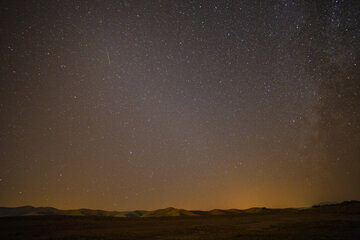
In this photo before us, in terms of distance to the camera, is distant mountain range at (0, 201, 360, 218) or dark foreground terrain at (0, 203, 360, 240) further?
distant mountain range at (0, 201, 360, 218)

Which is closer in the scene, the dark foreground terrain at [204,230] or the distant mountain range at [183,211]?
the dark foreground terrain at [204,230]

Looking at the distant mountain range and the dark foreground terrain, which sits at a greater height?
the dark foreground terrain

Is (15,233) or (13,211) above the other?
(15,233)

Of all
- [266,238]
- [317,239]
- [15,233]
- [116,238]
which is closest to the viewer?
[317,239]

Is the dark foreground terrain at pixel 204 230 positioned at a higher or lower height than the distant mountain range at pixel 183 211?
higher

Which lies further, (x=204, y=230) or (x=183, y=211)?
(x=183, y=211)

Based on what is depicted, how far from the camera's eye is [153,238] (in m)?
11.0

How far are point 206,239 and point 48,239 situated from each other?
25.4 ft

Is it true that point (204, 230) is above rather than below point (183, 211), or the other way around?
above

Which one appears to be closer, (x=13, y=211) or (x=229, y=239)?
(x=229, y=239)

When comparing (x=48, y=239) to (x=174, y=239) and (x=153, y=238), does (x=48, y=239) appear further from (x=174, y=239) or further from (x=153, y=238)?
(x=174, y=239)

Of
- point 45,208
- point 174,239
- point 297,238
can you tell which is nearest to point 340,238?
point 297,238

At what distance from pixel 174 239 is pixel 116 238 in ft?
9.67

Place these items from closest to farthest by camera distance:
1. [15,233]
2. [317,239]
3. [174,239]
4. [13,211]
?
[317,239] < [174,239] < [15,233] < [13,211]
